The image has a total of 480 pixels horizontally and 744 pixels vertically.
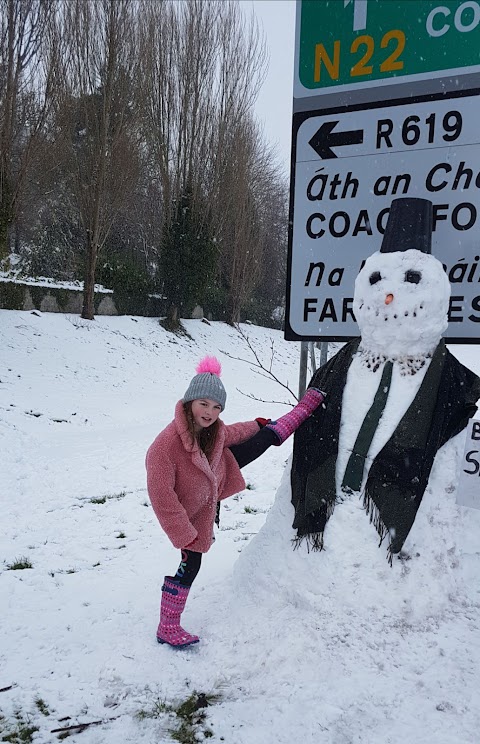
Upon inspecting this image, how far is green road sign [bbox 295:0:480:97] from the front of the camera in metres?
2.46

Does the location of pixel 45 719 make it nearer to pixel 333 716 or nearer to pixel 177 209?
pixel 333 716

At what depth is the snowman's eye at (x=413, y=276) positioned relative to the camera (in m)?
2.49

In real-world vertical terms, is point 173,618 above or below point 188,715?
above

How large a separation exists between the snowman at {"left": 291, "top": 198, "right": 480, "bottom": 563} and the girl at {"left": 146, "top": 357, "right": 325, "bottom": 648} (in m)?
0.28

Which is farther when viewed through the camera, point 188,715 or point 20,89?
point 20,89

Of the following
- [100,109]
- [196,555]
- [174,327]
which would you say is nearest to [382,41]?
[196,555]

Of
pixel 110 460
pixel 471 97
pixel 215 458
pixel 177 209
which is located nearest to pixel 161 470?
pixel 215 458

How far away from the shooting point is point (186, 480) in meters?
2.82

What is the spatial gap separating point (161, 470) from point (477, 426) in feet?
4.81

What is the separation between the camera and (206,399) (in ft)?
9.20

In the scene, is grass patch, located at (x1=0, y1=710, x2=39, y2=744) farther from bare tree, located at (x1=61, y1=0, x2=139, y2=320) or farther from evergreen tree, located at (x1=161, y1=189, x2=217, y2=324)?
evergreen tree, located at (x1=161, y1=189, x2=217, y2=324)

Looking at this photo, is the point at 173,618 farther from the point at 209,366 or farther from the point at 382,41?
the point at 382,41

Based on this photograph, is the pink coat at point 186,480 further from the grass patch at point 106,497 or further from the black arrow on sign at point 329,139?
the grass patch at point 106,497

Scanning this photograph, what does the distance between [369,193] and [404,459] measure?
1302 millimetres
